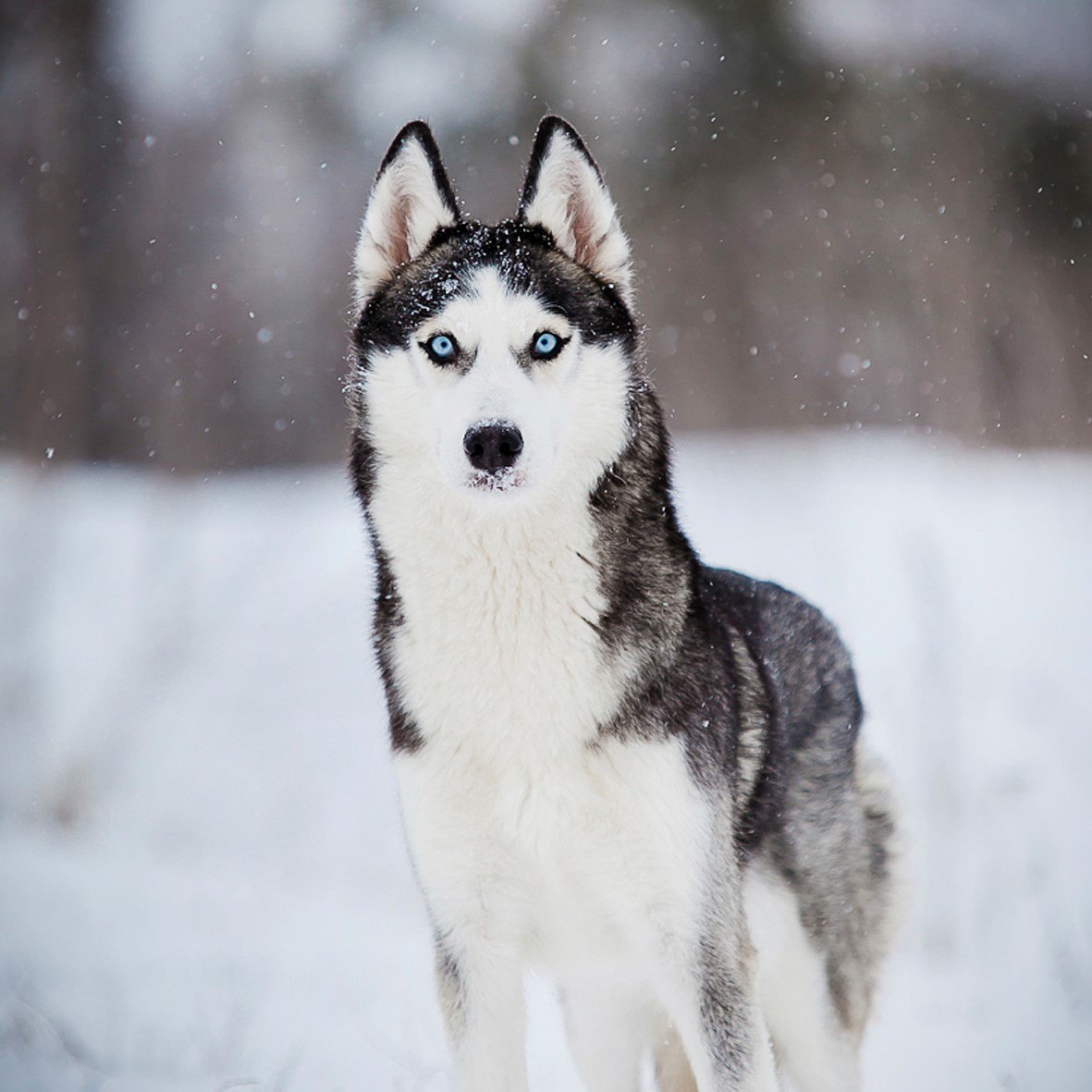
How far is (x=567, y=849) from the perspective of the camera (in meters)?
2.03

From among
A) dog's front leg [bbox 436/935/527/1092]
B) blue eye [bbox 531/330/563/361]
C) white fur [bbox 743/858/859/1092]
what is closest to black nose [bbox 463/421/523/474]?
blue eye [bbox 531/330/563/361]

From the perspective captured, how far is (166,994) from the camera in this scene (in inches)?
145

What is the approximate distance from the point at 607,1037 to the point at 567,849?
2.89 feet

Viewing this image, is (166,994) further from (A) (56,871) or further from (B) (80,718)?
(B) (80,718)

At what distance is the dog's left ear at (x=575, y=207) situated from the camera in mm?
2369

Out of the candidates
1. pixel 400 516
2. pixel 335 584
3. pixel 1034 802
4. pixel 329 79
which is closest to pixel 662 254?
pixel 329 79

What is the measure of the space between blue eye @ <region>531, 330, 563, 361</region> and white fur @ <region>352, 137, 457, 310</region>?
1.61 ft

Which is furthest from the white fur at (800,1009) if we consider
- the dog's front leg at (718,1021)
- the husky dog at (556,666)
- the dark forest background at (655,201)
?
the dark forest background at (655,201)

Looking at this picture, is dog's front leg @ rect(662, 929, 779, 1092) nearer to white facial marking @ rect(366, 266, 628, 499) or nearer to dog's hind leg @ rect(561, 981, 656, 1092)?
dog's hind leg @ rect(561, 981, 656, 1092)

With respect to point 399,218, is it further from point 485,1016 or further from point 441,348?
point 485,1016

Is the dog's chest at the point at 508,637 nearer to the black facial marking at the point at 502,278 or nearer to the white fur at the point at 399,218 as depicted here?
the black facial marking at the point at 502,278

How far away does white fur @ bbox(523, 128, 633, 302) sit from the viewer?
2387 millimetres

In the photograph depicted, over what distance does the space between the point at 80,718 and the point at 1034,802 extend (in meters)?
5.61

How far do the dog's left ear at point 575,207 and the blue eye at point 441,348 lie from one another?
0.46 metres
